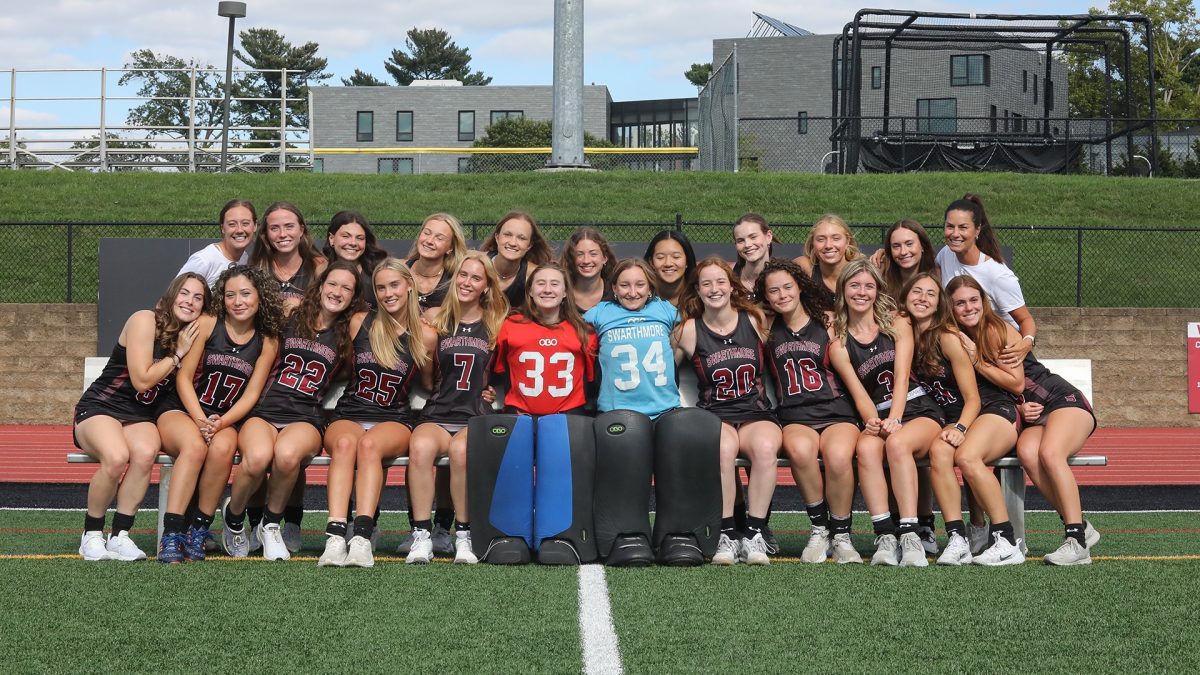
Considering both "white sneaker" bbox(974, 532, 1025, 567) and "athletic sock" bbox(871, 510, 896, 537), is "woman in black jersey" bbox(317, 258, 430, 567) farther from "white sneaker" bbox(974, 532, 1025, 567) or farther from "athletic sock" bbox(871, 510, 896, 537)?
"white sneaker" bbox(974, 532, 1025, 567)

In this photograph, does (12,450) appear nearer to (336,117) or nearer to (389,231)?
(389,231)

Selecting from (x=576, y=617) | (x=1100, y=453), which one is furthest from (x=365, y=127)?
(x=576, y=617)

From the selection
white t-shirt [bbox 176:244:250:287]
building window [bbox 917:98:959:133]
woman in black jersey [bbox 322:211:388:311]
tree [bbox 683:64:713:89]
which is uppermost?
tree [bbox 683:64:713:89]

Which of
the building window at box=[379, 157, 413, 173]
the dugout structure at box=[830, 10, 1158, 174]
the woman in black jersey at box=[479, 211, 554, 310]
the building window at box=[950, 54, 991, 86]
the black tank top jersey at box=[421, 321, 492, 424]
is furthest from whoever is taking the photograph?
the building window at box=[379, 157, 413, 173]

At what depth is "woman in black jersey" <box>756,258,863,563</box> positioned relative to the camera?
5.65 metres

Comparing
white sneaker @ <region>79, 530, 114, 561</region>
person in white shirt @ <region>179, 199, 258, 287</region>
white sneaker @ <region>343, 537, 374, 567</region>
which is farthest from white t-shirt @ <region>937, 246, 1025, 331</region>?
white sneaker @ <region>79, 530, 114, 561</region>

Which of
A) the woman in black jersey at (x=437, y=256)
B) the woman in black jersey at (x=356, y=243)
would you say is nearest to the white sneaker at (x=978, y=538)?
the woman in black jersey at (x=437, y=256)

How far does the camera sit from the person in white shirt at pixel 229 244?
254 inches

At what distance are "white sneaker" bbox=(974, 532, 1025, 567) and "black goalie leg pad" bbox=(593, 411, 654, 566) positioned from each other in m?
1.49

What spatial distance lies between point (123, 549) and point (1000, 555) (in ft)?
13.0

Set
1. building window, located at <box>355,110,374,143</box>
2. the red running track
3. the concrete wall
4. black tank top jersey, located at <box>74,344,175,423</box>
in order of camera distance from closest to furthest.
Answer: black tank top jersey, located at <box>74,344,175,423</box> < the red running track < the concrete wall < building window, located at <box>355,110,374,143</box>

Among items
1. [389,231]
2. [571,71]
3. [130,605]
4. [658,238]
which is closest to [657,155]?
[571,71]

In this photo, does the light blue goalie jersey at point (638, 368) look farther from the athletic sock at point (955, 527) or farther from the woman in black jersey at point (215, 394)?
the woman in black jersey at point (215, 394)

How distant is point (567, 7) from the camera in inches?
750
